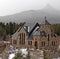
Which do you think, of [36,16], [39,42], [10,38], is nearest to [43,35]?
[39,42]

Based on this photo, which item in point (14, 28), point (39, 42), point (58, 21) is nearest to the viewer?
point (39, 42)

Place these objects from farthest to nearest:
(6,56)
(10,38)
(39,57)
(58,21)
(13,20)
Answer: (13,20)
(58,21)
(10,38)
(6,56)
(39,57)

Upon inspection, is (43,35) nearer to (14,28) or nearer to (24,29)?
(24,29)

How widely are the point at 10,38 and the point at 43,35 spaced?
3.24 feet

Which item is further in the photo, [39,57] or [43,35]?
[43,35]

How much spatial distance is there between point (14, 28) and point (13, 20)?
1.47m

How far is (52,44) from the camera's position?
24.1 ft

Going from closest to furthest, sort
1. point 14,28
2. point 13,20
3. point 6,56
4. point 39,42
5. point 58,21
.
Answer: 1. point 6,56
2. point 39,42
3. point 14,28
4. point 58,21
5. point 13,20

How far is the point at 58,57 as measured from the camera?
5840mm

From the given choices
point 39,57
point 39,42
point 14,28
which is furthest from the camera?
point 14,28

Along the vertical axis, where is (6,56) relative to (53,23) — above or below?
below

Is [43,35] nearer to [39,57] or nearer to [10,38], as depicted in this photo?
[10,38]

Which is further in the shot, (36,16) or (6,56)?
(36,16)

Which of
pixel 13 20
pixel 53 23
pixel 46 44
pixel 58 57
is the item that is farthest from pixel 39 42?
pixel 13 20
